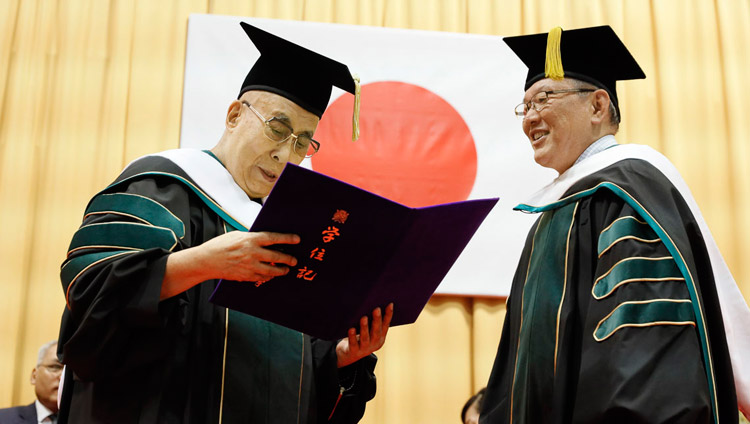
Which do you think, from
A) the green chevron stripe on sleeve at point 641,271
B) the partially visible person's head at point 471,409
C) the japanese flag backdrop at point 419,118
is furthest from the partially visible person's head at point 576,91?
the partially visible person's head at point 471,409

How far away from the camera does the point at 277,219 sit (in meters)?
1.78

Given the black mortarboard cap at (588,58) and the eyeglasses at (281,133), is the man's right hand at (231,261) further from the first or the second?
the black mortarboard cap at (588,58)

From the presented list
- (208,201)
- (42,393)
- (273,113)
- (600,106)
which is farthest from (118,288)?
(42,393)

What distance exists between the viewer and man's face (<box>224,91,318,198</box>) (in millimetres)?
2506

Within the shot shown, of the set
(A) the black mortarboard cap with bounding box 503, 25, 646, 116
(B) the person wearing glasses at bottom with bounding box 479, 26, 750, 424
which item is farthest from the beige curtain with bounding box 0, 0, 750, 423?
(A) the black mortarboard cap with bounding box 503, 25, 646, 116

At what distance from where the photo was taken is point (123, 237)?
202cm

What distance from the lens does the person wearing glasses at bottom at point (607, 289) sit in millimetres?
1876

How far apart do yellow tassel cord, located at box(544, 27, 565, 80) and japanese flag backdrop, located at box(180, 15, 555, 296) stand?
5.38 ft

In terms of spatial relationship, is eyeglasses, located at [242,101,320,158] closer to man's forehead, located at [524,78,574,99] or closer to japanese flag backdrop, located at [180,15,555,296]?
man's forehead, located at [524,78,574,99]

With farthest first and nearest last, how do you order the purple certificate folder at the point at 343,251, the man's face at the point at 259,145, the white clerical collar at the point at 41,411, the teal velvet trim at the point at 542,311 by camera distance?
the white clerical collar at the point at 41,411 → the man's face at the point at 259,145 → the teal velvet trim at the point at 542,311 → the purple certificate folder at the point at 343,251

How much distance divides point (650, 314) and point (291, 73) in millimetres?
1458

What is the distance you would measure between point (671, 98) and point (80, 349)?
4.03 metres

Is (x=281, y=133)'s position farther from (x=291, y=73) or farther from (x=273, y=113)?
(x=291, y=73)

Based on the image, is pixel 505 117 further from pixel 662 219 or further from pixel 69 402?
pixel 69 402
